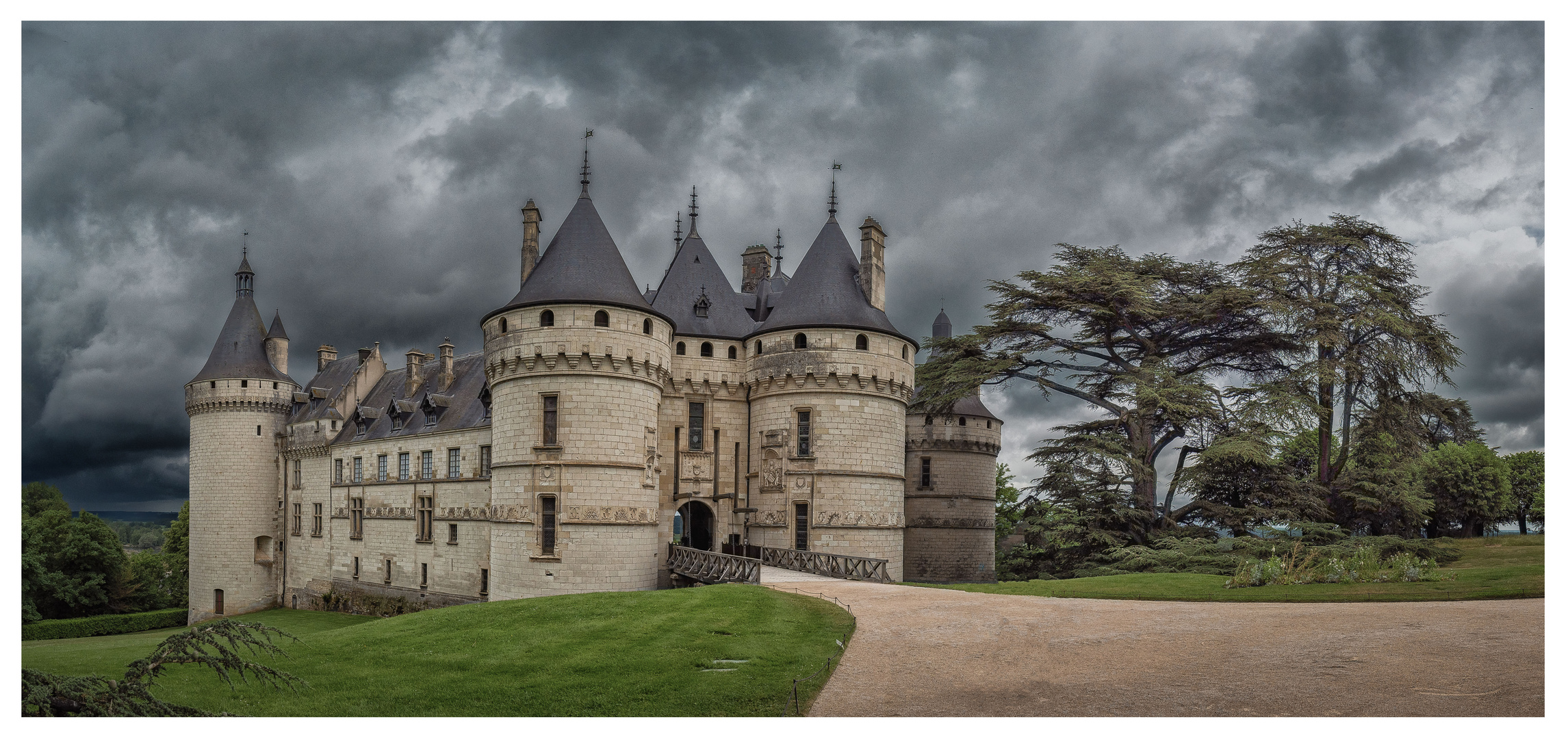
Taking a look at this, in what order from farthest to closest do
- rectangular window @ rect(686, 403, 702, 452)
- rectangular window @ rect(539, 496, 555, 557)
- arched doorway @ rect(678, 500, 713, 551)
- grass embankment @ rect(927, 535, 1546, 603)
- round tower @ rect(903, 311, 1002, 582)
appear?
1. round tower @ rect(903, 311, 1002, 582)
2. arched doorway @ rect(678, 500, 713, 551)
3. rectangular window @ rect(686, 403, 702, 452)
4. rectangular window @ rect(539, 496, 555, 557)
5. grass embankment @ rect(927, 535, 1546, 603)

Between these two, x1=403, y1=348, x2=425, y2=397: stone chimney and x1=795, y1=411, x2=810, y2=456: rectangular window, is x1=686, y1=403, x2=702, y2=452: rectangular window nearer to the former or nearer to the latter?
x1=795, y1=411, x2=810, y2=456: rectangular window

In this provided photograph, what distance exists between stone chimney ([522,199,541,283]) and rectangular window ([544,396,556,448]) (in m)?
8.19

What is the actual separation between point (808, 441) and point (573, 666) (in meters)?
16.7

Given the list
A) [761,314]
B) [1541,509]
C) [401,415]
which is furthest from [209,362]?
[1541,509]

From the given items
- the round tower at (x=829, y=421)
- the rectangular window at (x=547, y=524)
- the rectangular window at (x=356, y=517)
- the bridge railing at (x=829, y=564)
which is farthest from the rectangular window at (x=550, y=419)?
the rectangular window at (x=356, y=517)

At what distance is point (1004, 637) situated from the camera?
49.5ft

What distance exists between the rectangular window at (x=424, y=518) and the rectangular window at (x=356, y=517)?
16.6 feet

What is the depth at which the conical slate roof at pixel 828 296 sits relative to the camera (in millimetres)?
30953

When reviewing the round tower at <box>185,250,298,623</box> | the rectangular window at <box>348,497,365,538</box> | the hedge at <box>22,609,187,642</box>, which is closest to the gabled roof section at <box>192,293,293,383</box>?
the round tower at <box>185,250,298,623</box>

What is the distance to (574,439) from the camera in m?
27.3

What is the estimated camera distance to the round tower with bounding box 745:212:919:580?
30172mm

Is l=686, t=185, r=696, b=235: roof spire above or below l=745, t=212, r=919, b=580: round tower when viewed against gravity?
above

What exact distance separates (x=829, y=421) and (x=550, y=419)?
854 cm

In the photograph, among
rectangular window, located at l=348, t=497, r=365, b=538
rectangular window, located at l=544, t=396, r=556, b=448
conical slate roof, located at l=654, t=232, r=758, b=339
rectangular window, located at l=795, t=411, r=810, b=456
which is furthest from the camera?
rectangular window, located at l=348, t=497, r=365, b=538
